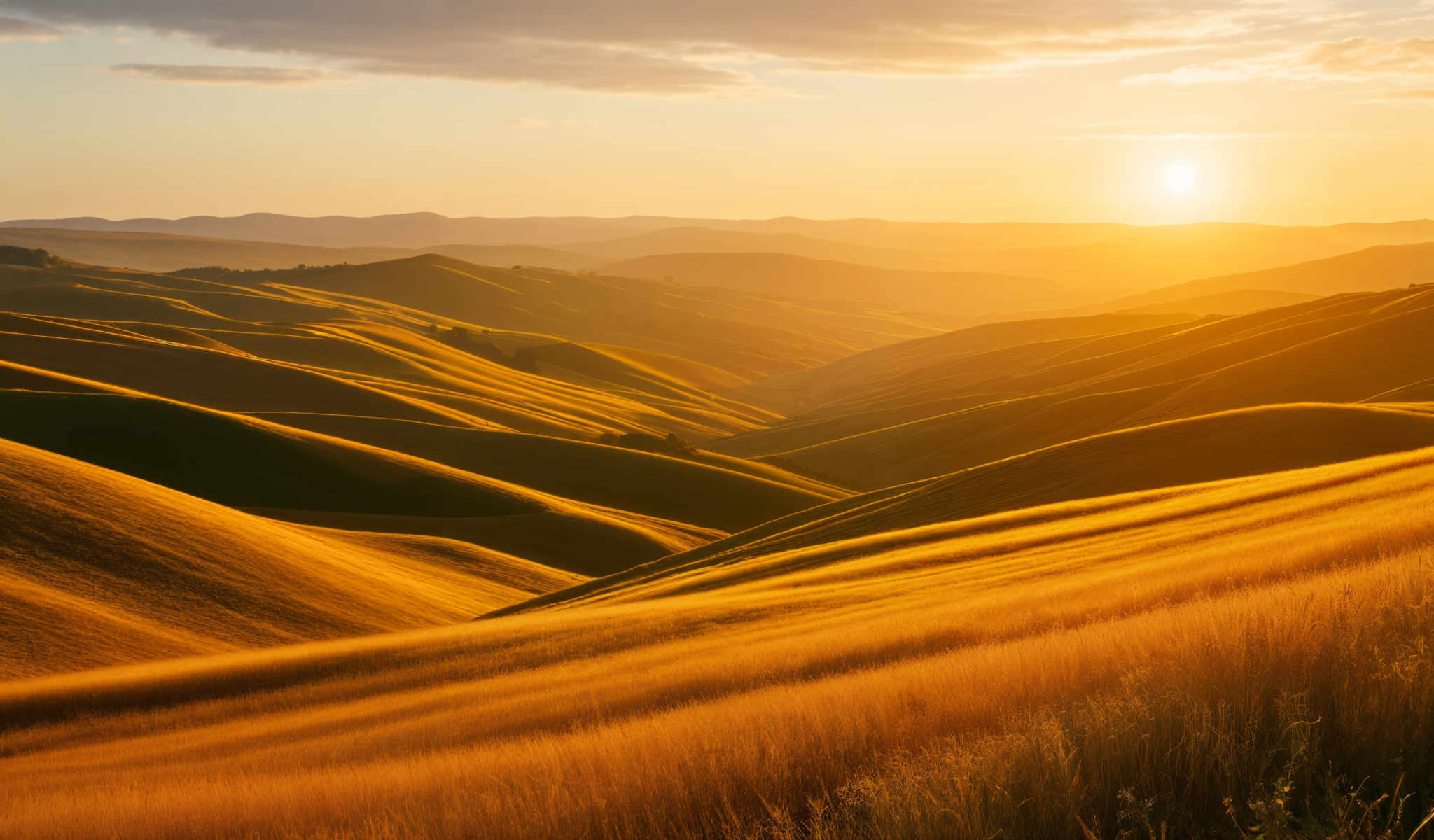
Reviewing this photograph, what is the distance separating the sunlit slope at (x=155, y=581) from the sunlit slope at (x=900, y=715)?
13673 mm

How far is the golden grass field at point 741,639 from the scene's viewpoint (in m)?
6.58

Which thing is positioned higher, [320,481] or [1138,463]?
[1138,463]

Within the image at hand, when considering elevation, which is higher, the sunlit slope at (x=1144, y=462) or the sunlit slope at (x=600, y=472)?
the sunlit slope at (x=1144, y=462)

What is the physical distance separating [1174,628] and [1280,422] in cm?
4026

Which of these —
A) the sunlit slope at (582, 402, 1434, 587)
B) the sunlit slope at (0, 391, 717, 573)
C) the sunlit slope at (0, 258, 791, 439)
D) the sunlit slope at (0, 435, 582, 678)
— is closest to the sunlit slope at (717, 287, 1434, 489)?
the sunlit slope at (582, 402, 1434, 587)

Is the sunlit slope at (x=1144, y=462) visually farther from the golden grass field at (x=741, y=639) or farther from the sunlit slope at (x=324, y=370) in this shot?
the sunlit slope at (x=324, y=370)

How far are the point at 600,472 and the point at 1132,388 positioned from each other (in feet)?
181

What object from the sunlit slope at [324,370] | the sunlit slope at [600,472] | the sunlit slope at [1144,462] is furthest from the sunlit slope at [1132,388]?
the sunlit slope at [324,370]

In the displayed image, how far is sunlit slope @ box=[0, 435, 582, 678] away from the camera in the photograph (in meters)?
38.4

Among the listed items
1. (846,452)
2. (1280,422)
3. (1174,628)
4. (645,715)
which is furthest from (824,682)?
(846,452)

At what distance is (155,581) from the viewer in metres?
44.0

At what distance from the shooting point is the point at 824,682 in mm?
11852

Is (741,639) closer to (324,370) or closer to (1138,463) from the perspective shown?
(1138,463)

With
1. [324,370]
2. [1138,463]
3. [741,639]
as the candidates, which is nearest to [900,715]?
[741,639]
